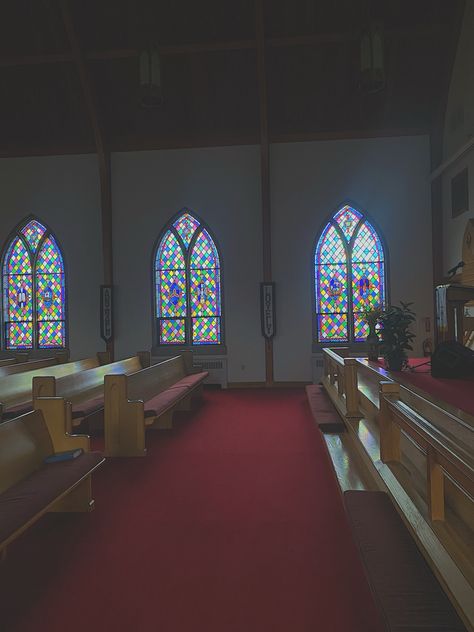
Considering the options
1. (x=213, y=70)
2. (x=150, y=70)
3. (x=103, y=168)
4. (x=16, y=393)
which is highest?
(x=213, y=70)

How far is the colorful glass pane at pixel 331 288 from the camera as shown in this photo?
8.45 metres

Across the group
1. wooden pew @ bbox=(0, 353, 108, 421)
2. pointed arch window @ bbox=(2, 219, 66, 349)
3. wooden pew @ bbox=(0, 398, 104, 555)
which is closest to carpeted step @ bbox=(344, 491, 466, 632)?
wooden pew @ bbox=(0, 398, 104, 555)

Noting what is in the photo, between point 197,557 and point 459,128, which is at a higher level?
point 459,128

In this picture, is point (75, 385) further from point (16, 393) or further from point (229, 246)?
point (229, 246)

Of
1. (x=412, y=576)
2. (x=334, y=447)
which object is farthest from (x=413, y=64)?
(x=412, y=576)

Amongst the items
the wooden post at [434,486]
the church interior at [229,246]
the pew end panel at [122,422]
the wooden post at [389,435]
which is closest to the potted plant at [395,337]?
the church interior at [229,246]

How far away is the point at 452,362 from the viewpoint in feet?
13.7

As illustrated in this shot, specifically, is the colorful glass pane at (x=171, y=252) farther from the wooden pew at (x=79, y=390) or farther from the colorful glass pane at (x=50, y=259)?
the wooden pew at (x=79, y=390)

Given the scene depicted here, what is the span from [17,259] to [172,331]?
3.44 m

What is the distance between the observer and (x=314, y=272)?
842cm

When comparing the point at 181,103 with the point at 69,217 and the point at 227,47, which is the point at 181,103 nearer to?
the point at 227,47

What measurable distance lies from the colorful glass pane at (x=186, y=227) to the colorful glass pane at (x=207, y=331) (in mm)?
1507

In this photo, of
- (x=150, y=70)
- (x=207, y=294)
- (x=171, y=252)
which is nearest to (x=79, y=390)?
(x=207, y=294)

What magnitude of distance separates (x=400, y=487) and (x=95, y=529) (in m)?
1.76
